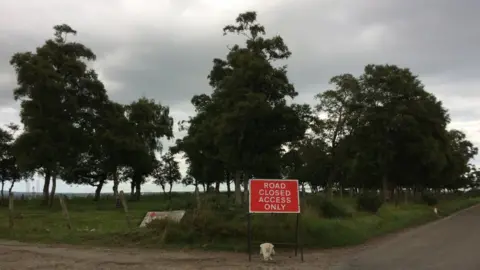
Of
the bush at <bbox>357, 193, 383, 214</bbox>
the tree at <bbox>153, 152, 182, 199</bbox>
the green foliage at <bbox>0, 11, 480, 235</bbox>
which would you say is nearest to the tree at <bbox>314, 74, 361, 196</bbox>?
the green foliage at <bbox>0, 11, 480, 235</bbox>

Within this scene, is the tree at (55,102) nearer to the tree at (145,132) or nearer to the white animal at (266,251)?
the tree at (145,132)

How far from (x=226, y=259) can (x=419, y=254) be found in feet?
20.7

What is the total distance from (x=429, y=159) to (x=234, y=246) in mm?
37314

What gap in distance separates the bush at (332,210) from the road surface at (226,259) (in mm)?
5672

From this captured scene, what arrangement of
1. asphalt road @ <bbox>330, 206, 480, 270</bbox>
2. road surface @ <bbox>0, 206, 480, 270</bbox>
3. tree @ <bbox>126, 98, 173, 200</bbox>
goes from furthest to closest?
1. tree @ <bbox>126, 98, 173, 200</bbox>
2. asphalt road @ <bbox>330, 206, 480, 270</bbox>
3. road surface @ <bbox>0, 206, 480, 270</bbox>

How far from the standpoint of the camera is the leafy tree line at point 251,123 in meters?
47.7

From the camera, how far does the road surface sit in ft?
45.7

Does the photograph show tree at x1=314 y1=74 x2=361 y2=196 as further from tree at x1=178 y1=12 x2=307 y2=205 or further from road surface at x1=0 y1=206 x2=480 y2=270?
road surface at x1=0 y1=206 x2=480 y2=270

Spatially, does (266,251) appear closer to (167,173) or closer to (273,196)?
(273,196)

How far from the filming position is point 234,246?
17.7 m

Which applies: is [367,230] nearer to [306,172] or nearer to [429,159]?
[429,159]

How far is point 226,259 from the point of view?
15.5 m

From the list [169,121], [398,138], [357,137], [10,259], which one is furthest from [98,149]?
[10,259]

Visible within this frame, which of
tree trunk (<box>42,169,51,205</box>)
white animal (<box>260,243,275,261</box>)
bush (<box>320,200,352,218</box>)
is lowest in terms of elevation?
white animal (<box>260,243,275,261</box>)
